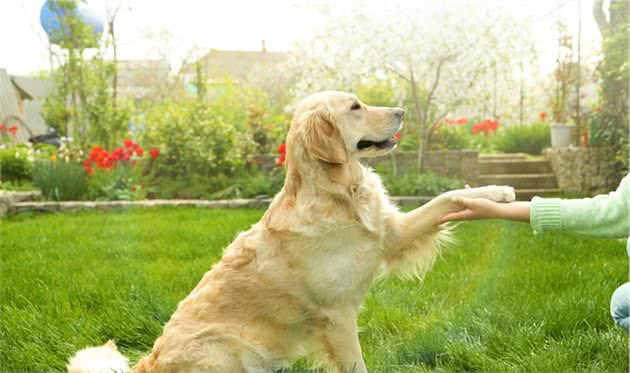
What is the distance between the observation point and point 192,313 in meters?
2.47

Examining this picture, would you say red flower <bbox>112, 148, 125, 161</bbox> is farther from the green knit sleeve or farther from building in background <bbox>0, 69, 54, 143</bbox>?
the green knit sleeve

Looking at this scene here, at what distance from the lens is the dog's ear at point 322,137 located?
8.13ft

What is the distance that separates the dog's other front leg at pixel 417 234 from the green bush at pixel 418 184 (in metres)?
4.70

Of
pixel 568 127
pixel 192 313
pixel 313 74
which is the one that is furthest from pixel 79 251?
pixel 568 127

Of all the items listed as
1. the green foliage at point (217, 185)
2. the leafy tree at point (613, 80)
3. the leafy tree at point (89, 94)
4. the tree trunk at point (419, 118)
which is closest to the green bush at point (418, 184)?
the tree trunk at point (419, 118)

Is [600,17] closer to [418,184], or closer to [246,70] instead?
[418,184]

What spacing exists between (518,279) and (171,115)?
601cm

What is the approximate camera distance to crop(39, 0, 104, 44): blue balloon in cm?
829

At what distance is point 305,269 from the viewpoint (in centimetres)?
244

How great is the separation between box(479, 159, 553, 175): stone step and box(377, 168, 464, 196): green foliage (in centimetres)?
127

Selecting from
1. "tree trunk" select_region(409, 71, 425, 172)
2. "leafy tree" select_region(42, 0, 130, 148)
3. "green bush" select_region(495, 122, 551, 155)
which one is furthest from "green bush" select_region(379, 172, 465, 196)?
"leafy tree" select_region(42, 0, 130, 148)

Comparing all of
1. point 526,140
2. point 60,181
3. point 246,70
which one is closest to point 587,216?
point 60,181

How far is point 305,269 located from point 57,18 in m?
7.13

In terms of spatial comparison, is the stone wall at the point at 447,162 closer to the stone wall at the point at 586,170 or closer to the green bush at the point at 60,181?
the stone wall at the point at 586,170
